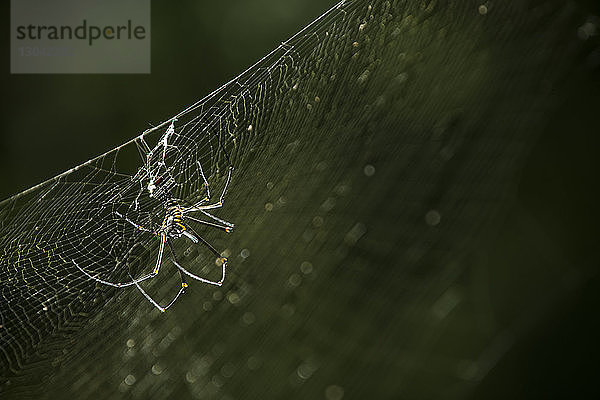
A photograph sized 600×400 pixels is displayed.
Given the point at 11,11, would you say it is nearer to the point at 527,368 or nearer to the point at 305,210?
the point at 305,210

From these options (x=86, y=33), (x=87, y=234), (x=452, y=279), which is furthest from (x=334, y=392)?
(x=86, y=33)

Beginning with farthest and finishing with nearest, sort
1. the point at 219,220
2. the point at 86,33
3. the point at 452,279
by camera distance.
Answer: the point at 86,33, the point at 219,220, the point at 452,279

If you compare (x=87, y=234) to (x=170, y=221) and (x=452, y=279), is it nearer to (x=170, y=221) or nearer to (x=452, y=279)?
(x=170, y=221)

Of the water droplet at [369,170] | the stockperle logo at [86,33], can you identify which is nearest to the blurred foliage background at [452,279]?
the water droplet at [369,170]

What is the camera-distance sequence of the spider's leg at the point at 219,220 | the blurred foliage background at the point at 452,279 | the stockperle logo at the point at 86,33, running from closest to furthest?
1. the blurred foliage background at the point at 452,279
2. the spider's leg at the point at 219,220
3. the stockperle logo at the point at 86,33

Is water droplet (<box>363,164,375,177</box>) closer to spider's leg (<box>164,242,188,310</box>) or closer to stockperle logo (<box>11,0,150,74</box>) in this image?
spider's leg (<box>164,242,188,310</box>)

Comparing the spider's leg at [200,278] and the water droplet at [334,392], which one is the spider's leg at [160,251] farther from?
the water droplet at [334,392]

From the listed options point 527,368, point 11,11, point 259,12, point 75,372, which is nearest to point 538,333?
point 527,368
